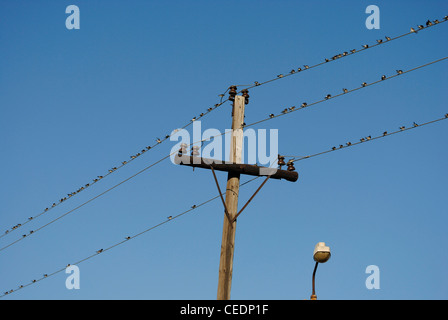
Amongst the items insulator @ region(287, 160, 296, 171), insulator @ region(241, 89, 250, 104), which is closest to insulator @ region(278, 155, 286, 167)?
insulator @ region(287, 160, 296, 171)

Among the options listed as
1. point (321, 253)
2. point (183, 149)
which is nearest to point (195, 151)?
point (183, 149)

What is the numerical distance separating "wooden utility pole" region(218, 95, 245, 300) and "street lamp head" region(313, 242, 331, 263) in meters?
2.00

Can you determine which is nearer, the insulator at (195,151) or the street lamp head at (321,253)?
the insulator at (195,151)

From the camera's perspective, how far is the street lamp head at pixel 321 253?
15.6 metres

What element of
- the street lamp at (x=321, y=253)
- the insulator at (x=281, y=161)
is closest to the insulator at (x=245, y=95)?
the insulator at (x=281, y=161)

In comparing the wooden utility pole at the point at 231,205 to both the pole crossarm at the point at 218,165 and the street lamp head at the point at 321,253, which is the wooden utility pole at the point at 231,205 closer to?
the pole crossarm at the point at 218,165

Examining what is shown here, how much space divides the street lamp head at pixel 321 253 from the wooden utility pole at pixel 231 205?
6.57 feet

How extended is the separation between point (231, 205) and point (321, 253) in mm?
2266

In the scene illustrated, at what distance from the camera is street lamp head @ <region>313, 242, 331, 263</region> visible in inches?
612

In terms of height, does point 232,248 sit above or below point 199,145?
below
